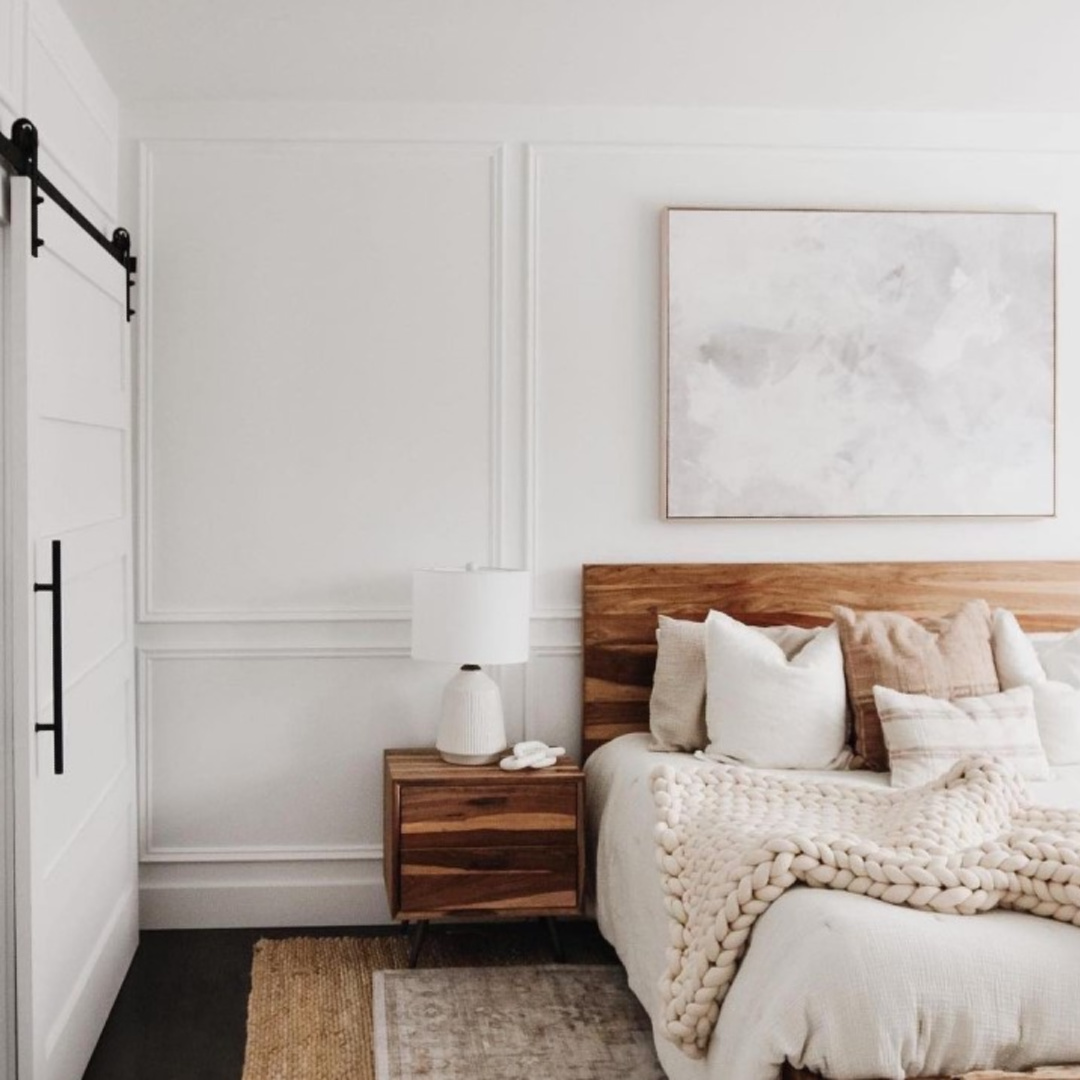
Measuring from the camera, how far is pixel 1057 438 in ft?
13.6

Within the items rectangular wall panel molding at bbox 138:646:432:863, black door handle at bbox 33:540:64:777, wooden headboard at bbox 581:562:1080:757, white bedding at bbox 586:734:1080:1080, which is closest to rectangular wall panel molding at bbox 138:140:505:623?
rectangular wall panel molding at bbox 138:646:432:863

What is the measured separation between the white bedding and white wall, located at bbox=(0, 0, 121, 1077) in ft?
4.53

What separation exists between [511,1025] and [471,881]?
0.43 m

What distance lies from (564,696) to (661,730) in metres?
0.40

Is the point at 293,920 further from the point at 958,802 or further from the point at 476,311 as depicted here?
the point at 958,802

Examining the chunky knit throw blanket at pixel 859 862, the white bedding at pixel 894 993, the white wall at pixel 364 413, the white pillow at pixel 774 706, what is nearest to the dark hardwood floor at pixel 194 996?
the white wall at pixel 364 413

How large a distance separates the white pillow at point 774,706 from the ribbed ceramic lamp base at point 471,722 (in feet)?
1.95

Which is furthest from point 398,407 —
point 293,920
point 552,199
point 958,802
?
point 958,802

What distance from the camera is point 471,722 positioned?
3689 mm

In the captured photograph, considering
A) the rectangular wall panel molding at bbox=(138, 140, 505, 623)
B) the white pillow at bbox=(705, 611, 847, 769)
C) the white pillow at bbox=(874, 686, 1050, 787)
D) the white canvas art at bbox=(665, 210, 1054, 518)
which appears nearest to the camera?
the white pillow at bbox=(874, 686, 1050, 787)

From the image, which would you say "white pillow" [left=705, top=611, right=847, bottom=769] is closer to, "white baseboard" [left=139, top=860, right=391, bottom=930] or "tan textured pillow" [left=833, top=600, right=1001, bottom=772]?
"tan textured pillow" [left=833, top=600, right=1001, bottom=772]

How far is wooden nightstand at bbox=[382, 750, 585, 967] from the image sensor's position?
3.59m

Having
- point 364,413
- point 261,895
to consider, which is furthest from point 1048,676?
point 261,895

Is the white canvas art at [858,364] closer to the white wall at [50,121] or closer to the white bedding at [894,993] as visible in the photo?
the white wall at [50,121]
